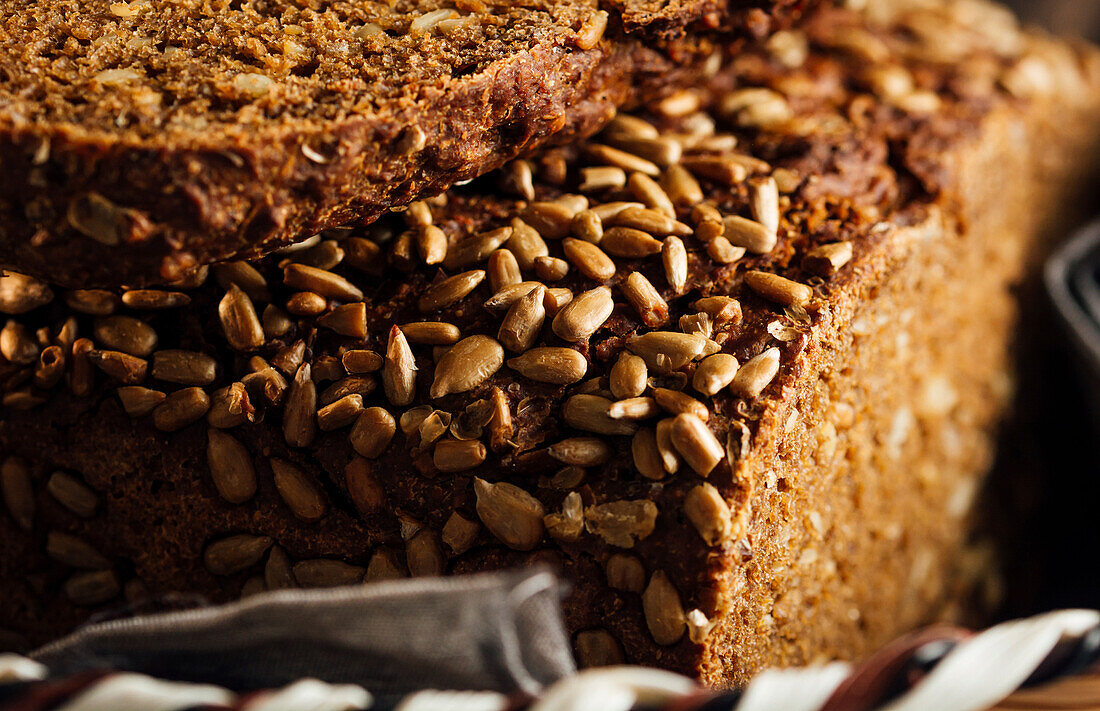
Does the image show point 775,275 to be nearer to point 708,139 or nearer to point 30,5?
point 708,139

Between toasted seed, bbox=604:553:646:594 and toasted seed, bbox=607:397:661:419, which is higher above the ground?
toasted seed, bbox=607:397:661:419

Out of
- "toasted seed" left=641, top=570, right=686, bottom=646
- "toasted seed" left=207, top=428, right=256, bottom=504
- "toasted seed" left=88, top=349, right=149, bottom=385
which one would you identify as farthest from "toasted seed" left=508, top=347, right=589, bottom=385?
"toasted seed" left=88, top=349, right=149, bottom=385

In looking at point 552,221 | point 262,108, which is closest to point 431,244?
point 552,221

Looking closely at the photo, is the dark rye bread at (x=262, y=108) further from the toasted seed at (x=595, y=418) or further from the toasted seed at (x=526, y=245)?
the toasted seed at (x=595, y=418)

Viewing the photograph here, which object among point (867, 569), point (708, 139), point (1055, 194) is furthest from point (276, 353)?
point (1055, 194)

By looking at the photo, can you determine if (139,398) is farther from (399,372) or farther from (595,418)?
(595,418)

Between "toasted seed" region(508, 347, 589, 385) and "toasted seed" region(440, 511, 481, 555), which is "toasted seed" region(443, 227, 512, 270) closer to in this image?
"toasted seed" region(508, 347, 589, 385)
